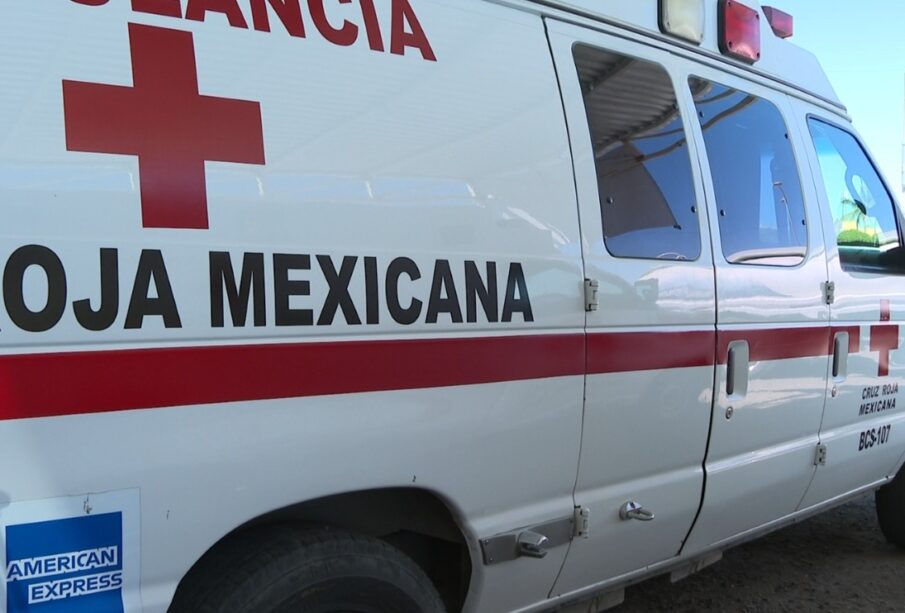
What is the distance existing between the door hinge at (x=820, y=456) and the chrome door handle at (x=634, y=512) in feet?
4.09

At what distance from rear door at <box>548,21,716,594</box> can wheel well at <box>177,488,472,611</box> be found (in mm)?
352

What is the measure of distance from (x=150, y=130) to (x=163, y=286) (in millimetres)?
324

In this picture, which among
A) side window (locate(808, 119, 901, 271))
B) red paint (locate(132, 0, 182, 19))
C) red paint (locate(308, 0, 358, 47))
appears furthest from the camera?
side window (locate(808, 119, 901, 271))

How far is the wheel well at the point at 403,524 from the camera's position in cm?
190

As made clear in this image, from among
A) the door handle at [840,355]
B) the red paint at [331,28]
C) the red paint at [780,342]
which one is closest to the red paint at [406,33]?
the red paint at [331,28]

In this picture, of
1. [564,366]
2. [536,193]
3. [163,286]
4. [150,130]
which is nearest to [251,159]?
[150,130]

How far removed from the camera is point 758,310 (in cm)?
300

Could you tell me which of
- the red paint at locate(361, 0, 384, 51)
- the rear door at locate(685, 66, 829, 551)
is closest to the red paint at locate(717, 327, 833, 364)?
the rear door at locate(685, 66, 829, 551)

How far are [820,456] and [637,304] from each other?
1.53 meters

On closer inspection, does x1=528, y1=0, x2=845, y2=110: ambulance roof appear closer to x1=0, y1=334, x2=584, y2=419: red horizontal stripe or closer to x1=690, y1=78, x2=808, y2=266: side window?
x1=690, y1=78, x2=808, y2=266: side window

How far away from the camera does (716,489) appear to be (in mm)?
2879

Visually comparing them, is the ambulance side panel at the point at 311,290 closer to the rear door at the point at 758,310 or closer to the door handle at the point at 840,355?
the rear door at the point at 758,310

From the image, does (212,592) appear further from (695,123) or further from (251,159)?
(695,123)

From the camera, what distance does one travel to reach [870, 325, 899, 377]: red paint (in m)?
3.74
